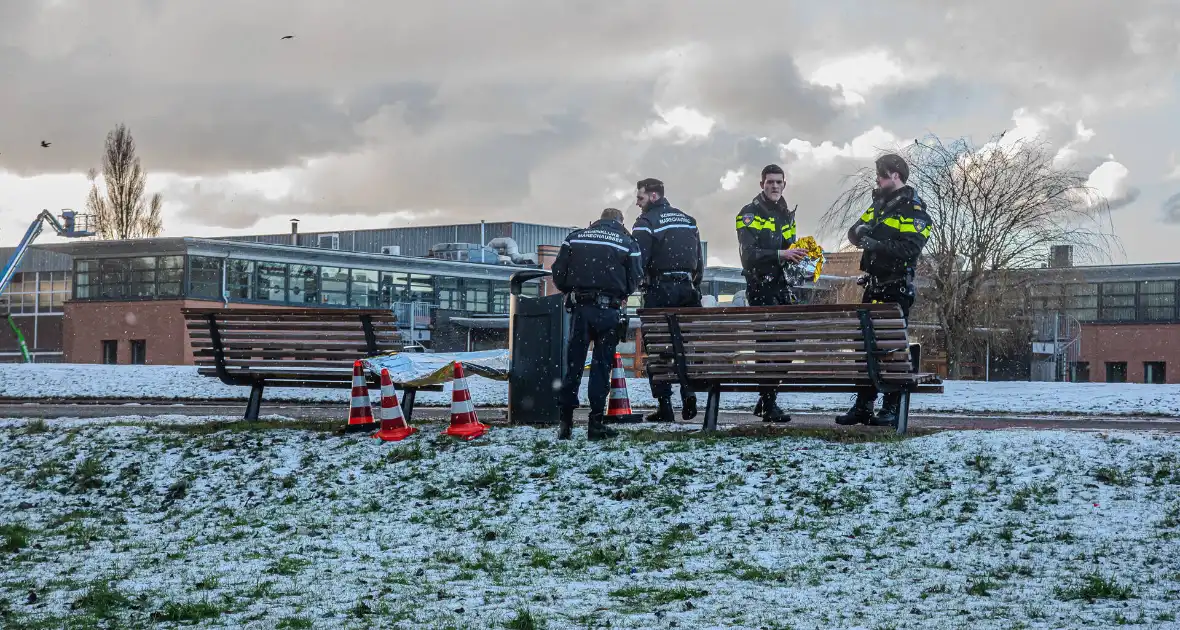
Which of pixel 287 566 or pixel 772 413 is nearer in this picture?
pixel 287 566

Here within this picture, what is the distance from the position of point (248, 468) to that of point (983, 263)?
27185mm

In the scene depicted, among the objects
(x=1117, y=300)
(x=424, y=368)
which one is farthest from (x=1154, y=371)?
(x=424, y=368)

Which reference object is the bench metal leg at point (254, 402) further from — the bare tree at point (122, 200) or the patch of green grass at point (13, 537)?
the bare tree at point (122, 200)

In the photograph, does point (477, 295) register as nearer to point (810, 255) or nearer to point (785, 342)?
point (810, 255)

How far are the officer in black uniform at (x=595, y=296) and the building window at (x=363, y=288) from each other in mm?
48645

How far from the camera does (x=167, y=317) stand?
176 ft

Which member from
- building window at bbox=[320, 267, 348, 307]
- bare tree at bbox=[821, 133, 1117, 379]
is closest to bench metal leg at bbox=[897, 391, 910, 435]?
bare tree at bbox=[821, 133, 1117, 379]

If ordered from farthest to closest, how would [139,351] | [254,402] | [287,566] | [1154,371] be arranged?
[1154,371] → [139,351] → [254,402] → [287,566]

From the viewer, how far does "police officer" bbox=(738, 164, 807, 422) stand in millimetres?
10133

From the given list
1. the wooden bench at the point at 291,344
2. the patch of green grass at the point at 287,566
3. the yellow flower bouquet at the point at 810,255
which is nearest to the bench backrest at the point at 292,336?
the wooden bench at the point at 291,344

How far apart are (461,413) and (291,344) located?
Result: 208 centimetres

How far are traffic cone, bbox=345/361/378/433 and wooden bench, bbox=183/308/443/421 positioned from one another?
17.1 inches

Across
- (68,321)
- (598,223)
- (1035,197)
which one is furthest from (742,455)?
(68,321)

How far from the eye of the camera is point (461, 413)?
956 cm
